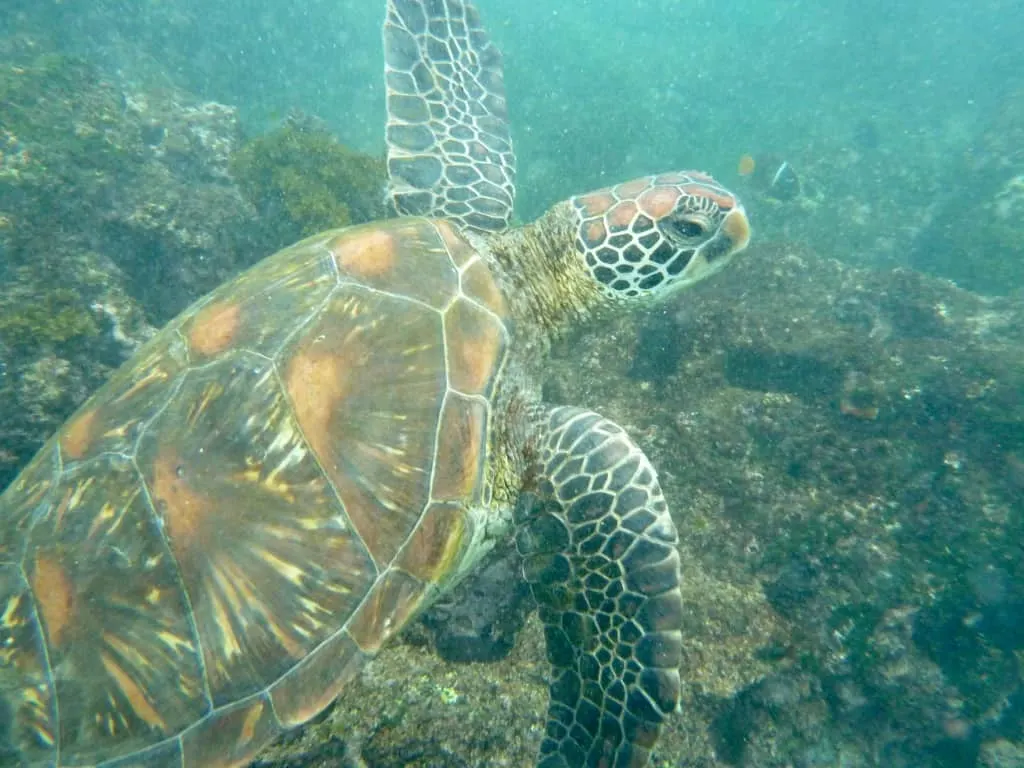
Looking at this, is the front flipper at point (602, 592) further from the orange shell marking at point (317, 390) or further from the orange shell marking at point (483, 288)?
the orange shell marking at point (317, 390)

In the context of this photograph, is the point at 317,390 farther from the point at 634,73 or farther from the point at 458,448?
the point at 634,73

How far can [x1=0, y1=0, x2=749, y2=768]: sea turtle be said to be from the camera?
172cm

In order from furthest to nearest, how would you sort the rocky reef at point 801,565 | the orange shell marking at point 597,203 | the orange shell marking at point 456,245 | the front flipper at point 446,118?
the front flipper at point 446,118 → the orange shell marking at point 597,203 → the orange shell marking at point 456,245 → the rocky reef at point 801,565

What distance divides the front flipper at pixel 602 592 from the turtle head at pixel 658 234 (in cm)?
122

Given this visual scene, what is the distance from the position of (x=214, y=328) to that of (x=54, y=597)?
3.77 feet

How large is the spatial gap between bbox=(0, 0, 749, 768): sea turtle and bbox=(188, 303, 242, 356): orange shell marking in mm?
12

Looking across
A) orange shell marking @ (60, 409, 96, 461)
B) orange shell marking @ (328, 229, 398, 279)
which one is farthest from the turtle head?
orange shell marking @ (60, 409, 96, 461)

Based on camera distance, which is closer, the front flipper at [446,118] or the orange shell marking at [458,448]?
the orange shell marking at [458,448]

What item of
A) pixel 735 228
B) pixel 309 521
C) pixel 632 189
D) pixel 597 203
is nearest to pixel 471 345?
pixel 309 521

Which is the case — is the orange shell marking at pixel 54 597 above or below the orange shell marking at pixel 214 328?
below

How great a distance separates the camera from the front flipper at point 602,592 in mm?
2102

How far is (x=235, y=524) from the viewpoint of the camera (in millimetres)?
1855

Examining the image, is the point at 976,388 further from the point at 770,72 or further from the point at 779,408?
the point at 770,72

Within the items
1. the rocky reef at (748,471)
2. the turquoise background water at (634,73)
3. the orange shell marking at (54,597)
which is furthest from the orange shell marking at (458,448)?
the turquoise background water at (634,73)
